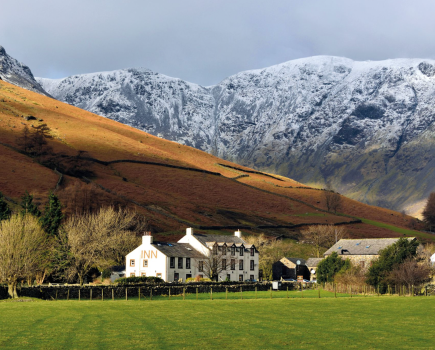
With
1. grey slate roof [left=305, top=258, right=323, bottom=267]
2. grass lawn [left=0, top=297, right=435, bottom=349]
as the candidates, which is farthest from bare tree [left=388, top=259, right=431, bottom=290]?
grey slate roof [left=305, top=258, right=323, bottom=267]

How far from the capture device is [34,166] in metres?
154

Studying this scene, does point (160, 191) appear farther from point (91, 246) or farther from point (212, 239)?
point (91, 246)

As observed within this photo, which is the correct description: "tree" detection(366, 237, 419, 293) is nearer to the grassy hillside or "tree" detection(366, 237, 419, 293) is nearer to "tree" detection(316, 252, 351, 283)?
"tree" detection(316, 252, 351, 283)

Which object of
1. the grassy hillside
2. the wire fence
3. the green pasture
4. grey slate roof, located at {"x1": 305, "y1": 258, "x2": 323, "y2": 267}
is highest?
the grassy hillside

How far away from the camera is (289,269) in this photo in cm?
11088

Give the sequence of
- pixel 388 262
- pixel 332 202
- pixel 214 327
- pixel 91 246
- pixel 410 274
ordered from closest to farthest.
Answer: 1. pixel 214 327
2. pixel 410 274
3. pixel 388 262
4. pixel 91 246
5. pixel 332 202

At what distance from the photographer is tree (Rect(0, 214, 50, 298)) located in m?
55.1

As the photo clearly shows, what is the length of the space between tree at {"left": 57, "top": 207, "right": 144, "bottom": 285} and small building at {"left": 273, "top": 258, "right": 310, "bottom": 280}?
1214 inches

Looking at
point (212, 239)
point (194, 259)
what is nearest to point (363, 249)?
point (212, 239)

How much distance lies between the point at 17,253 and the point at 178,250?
32.2 m

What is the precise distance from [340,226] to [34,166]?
287 ft

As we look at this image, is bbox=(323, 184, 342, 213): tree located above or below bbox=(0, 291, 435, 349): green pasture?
above

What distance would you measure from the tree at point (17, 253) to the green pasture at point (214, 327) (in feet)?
44.9

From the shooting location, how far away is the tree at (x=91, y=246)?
7188cm
